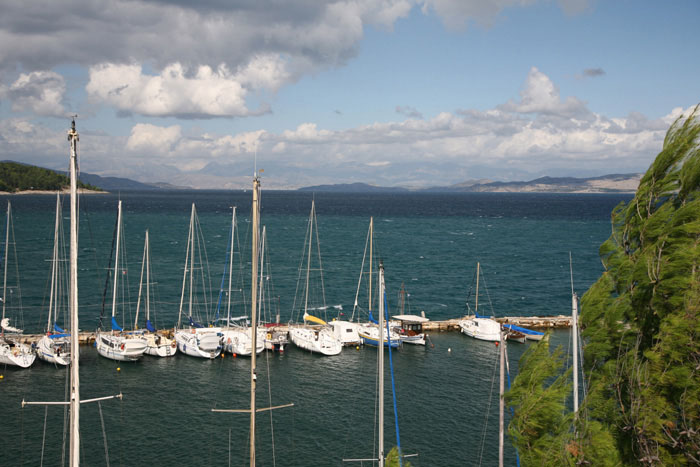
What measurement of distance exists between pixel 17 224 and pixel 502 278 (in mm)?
110067

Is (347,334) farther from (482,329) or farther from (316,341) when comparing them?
(482,329)

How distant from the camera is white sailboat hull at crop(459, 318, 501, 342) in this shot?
4938cm

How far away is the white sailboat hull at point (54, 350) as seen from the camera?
40188mm

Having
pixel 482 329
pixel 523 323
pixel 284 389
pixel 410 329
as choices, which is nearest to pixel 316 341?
pixel 284 389

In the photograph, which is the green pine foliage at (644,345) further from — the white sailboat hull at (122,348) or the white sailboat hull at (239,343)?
the white sailboat hull at (122,348)

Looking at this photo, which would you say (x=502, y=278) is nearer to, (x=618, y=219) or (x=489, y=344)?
(x=489, y=344)

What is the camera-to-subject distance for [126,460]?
28094 mm

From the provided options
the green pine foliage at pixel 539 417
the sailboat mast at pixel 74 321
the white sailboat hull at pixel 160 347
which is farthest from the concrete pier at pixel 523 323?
the green pine foliage at pixel 539 417

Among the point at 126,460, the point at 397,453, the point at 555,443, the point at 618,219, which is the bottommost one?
the point at 126,460

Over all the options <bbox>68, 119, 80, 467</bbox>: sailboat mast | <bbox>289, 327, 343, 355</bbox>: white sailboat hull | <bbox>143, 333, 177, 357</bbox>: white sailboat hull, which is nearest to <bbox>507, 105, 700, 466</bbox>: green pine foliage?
<bbox>68, 119, 80, 467</bbox>: sailboat mast

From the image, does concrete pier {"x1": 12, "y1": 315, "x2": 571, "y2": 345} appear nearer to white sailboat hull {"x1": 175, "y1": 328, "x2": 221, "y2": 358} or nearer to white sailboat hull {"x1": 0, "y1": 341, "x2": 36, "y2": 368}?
white sailboat hull {"x1": 175, "y1": 328, "x2": 221, "y2": 358}

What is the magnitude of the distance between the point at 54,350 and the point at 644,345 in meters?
40.2

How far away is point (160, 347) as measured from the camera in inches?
1710

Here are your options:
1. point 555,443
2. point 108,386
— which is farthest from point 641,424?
point 108,386
